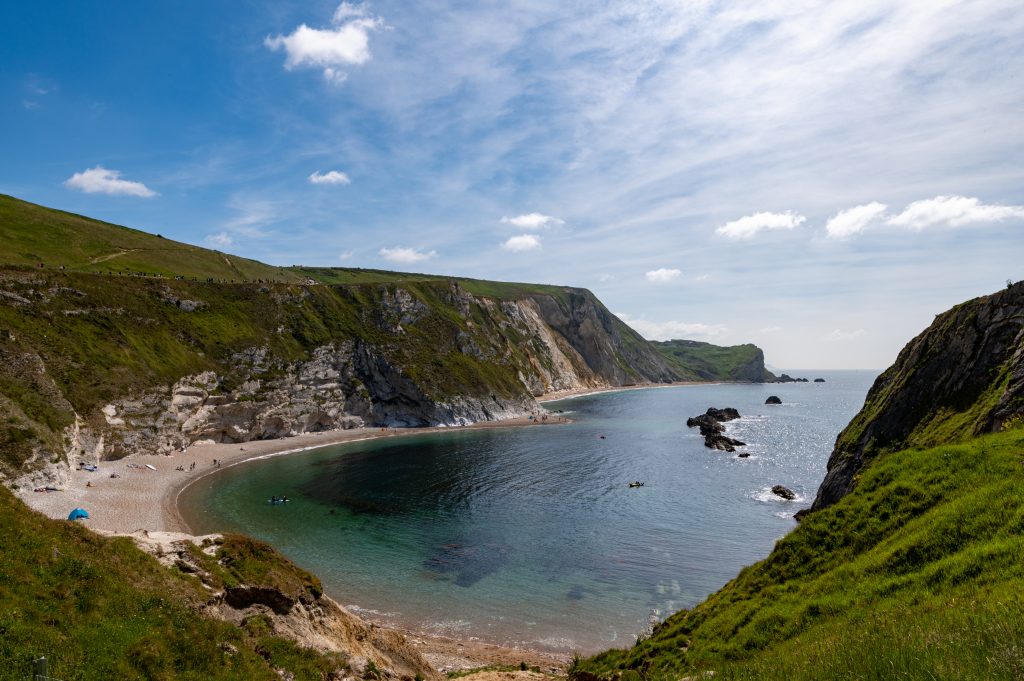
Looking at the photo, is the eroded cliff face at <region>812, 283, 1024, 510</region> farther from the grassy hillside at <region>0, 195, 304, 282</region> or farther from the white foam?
the grassy hillside at <region>0, 195, 304, 282</region>

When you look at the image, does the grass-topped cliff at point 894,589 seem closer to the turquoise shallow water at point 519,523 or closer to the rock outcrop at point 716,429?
the turquoise shallow water at point 519,523

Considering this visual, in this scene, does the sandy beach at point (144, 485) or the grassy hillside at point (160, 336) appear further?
the grassy hillside at point (160, 336)

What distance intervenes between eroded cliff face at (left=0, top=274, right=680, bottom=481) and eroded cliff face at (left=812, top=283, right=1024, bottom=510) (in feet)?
252

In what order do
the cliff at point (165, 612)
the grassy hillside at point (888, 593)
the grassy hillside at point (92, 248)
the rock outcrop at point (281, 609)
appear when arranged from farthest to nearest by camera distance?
the grassy hillside at point (92, 248), the rock outcrop at point (281, 609), the cliff at point (165, 612), the grassy hillside at point (888, 593)

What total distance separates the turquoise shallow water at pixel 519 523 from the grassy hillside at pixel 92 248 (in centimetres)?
6744

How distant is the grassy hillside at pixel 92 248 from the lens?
103625 millimetres

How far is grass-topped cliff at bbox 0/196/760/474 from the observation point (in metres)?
66.9

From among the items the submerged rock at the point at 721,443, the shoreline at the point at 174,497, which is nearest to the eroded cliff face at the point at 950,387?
the shoreline at the point at 174,497

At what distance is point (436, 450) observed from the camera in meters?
95.1

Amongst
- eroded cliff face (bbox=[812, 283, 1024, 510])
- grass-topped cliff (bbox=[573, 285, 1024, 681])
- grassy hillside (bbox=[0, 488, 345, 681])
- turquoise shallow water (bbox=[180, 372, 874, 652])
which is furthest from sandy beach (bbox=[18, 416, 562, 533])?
eroded cliff face (bbox=[812, 283, 1024, 510])

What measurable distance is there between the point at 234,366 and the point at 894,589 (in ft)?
352

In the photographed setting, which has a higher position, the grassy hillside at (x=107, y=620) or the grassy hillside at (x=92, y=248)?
the grassy hillside at (x=92, y=248)

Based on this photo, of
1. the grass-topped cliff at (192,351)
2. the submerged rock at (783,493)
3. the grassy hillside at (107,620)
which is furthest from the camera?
the grass-topped cliff at (192,351)

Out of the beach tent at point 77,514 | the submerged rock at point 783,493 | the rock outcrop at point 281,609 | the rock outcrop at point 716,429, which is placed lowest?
the submerged rock at point 783,493
